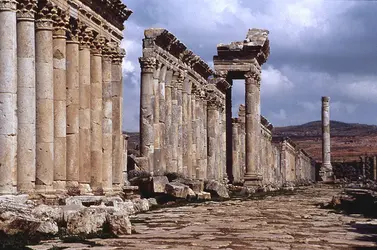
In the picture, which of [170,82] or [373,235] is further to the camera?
[170,82]

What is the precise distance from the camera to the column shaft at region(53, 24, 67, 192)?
66.2ft

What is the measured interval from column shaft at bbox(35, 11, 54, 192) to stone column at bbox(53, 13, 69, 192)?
0.72 m

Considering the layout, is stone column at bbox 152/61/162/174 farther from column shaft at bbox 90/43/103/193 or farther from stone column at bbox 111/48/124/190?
column shaft at bbox 90/43/103/193

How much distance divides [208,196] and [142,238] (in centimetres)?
1884

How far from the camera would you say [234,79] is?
51.5m

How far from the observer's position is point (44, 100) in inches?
760

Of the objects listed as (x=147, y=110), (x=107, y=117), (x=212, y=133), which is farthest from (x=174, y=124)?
(x=107, y=117)

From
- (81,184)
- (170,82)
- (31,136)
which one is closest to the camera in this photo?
(31,136)

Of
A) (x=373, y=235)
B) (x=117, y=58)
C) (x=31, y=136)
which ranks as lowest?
(x=373, y=235)

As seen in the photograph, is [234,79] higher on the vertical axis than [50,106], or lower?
higher

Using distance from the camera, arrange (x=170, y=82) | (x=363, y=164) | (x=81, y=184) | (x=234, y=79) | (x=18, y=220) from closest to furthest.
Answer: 1. (x=18, y=220)
2. (x=81, y=184)
3. (x=170, y=82)
4. (x=234, y=79)
5. (x=363, y=164)

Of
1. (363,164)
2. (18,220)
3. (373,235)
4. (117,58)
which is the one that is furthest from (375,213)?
(363,164)

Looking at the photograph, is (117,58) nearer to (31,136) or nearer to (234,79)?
(31,136)

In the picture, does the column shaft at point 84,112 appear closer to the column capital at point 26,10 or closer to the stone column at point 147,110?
the column capital at point 26,10
